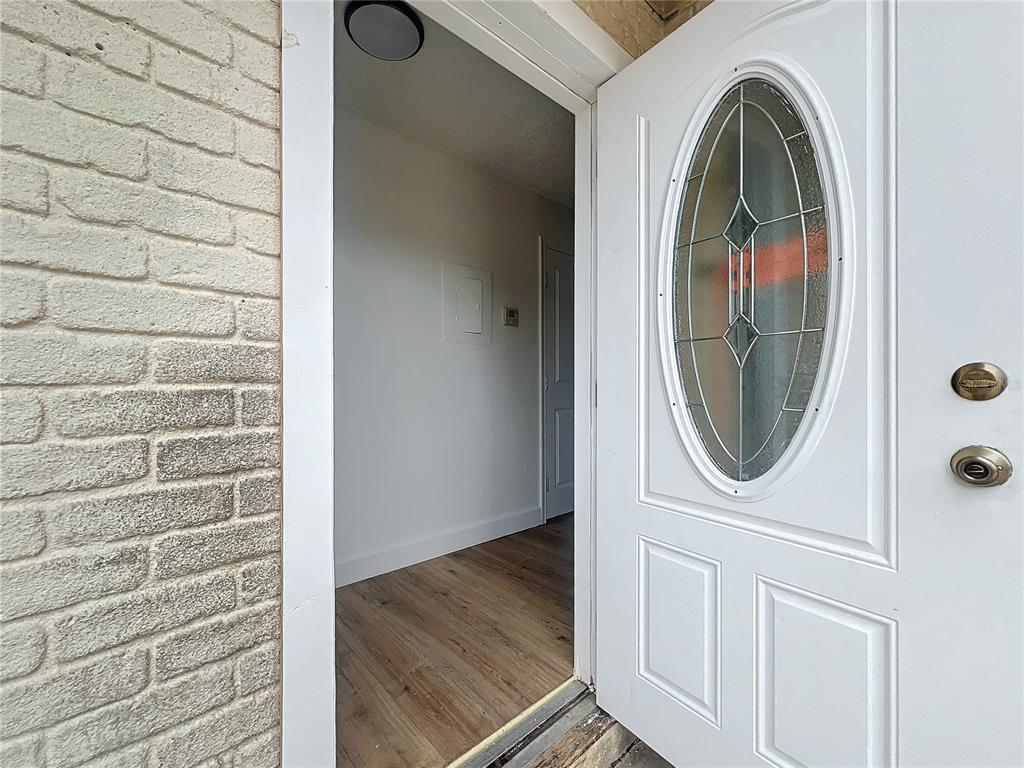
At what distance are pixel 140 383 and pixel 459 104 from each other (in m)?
2.05

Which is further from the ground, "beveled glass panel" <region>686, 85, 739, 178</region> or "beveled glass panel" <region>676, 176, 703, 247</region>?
"beveled glass panel" <region>686, 85, 739, 178</region>

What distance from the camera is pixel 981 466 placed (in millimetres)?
718

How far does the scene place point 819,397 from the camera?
0.93 meters

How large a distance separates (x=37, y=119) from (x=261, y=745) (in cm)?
105

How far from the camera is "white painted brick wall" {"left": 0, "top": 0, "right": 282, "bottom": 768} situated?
1.90 feet

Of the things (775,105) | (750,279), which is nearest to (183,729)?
(750,279)

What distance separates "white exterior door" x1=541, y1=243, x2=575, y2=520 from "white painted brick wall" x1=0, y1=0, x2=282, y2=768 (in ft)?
8.48

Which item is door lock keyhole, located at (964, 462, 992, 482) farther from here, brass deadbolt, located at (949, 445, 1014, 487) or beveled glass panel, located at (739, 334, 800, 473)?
beveled glass panel, located at (739, 334, 800, 473)

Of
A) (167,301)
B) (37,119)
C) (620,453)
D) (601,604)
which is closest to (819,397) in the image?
(620,453)

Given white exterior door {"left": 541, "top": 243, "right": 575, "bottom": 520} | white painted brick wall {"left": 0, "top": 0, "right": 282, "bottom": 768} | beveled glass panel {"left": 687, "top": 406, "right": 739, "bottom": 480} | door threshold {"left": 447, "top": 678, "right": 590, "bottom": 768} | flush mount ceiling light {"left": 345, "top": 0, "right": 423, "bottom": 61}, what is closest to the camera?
white painted brick wall {"left": 0, "top": 0, "right": 282, "bottom": 768}

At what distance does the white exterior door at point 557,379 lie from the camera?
3.28 meters

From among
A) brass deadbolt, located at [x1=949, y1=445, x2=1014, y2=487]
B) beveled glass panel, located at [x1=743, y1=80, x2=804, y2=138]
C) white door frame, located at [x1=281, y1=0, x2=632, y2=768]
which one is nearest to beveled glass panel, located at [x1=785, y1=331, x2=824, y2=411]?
brass deadbolt, located at [x1=949, y1=445, x2=1014, y2=487]

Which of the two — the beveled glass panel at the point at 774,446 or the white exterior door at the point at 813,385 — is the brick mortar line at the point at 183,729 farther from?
the beveled glass panel at the point at 774,446

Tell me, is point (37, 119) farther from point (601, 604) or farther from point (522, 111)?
point (522, 111)
